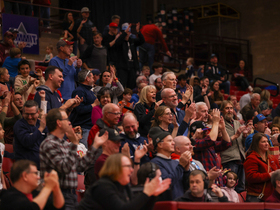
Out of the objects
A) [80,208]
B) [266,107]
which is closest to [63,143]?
[80,208]

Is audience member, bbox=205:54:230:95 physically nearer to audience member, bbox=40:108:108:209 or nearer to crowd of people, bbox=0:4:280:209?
crowd of people, bbox=0:4:280:209

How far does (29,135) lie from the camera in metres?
4.48

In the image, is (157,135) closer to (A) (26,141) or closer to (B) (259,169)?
(A) (26,141)

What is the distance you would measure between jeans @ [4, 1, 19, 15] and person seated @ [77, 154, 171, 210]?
8.94 meters

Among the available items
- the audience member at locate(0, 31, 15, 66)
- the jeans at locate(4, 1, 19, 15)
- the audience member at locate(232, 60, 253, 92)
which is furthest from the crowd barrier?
the audience member at locate(232, 60, 253, 92)

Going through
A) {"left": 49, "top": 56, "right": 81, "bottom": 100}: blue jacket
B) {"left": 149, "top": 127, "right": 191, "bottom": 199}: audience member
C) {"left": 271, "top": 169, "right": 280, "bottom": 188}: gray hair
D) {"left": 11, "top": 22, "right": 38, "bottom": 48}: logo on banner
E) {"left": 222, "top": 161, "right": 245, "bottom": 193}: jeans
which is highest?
{"left": 11, "top": 22, "right": 38, "bottom": 48}: logo on banner

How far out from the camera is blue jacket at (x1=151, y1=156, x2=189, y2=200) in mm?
4371

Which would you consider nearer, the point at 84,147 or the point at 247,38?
the point at 84,147

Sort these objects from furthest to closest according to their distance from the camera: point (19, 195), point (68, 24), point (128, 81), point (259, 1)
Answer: point (259, 1)
point (68, 24)
point (128, 81)
point (19, 195)

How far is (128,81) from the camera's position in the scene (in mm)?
9289

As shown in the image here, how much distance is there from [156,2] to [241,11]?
3.47 m

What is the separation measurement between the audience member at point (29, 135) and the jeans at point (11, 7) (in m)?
7.16

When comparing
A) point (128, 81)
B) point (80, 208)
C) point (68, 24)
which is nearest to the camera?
point (80, 208)

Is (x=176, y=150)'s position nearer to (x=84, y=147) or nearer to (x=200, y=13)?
(x=84, y=147)
